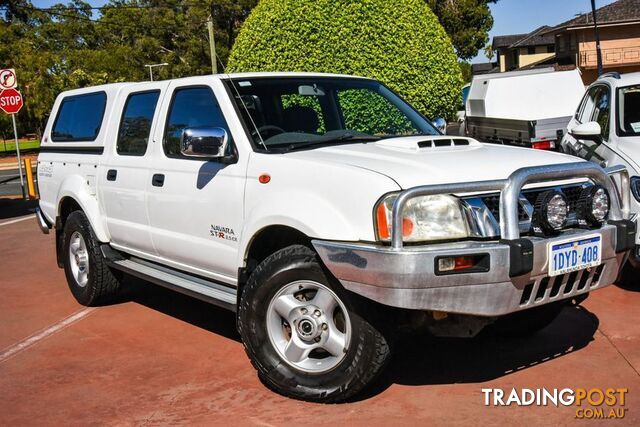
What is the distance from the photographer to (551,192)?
13.7 ft

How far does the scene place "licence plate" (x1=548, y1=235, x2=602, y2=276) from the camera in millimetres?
3967

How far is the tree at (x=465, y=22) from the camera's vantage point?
41531mm

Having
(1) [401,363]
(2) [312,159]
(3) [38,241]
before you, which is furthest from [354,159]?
(3) [38,241]

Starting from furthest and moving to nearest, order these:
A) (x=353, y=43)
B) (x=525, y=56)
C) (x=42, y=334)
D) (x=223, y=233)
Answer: (x=525, y=56) → (x=353, y=43) → (x=42, y=334) → (x=223, y=233)

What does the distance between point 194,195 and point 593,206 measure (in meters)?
2.55

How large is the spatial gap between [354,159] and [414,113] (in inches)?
67.7

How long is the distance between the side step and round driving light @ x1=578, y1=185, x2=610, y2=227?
2200mm

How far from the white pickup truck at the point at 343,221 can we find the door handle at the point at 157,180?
0.02m

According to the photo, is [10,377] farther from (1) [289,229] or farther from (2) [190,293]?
(1) [289,229]

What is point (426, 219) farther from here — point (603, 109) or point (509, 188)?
point (603, 109)

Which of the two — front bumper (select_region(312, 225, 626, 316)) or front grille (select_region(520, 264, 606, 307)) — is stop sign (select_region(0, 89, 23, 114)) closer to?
front bumper (select_region(312, 225, 626, 316))

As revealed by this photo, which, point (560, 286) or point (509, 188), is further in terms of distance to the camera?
point (560, 286)

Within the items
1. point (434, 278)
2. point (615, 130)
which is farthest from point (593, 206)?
point (615, 130)

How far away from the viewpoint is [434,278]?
3764 mm
